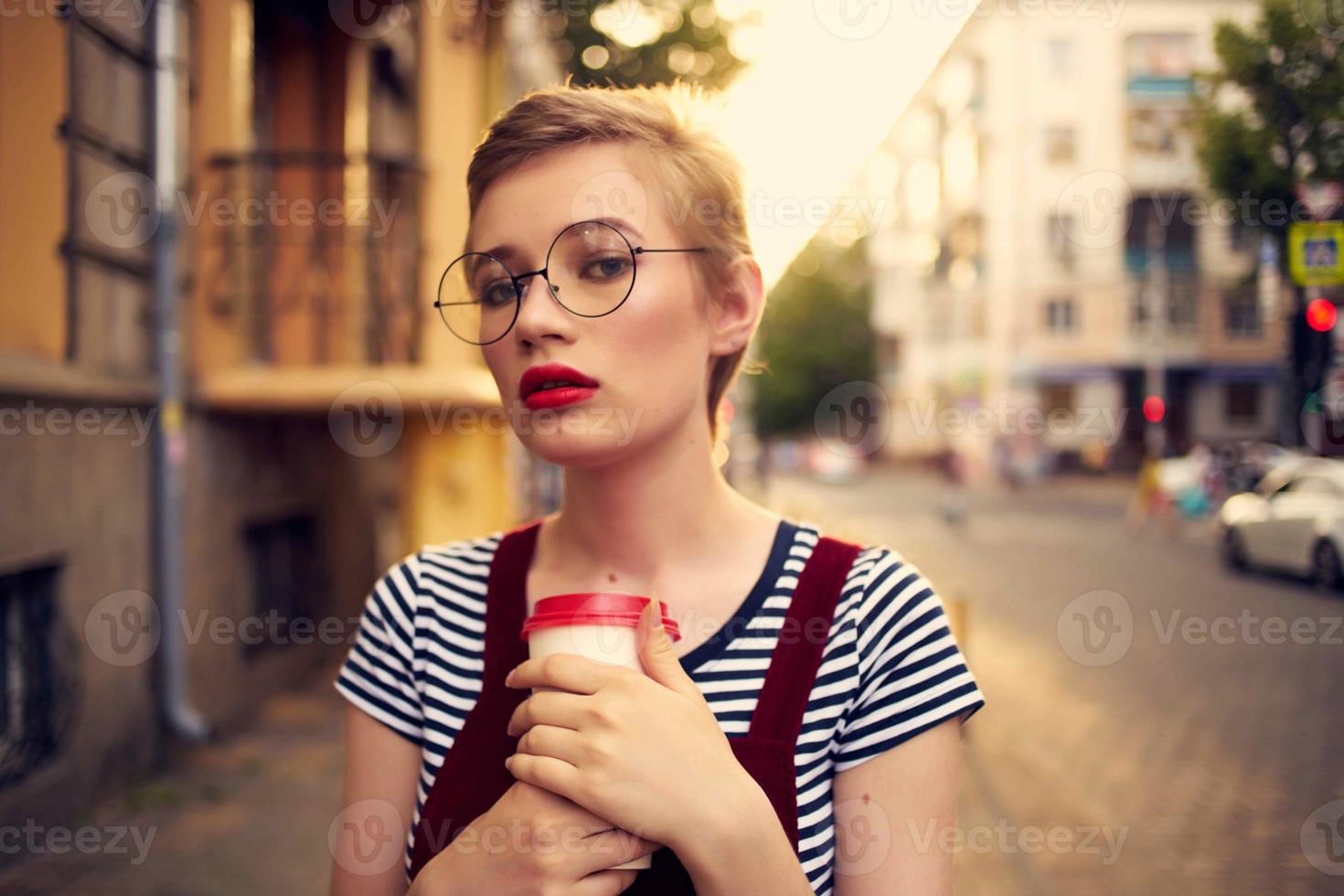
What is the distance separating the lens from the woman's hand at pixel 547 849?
1.08 m

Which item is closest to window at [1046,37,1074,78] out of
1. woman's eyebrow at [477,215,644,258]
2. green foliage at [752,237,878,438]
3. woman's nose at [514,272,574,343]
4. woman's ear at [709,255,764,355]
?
woman's ear at [709,255,764,355]

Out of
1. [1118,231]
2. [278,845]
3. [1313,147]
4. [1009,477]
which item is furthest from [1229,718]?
[1009,477]

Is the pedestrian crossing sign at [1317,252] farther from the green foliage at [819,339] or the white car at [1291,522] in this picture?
the green foliage at [819,339]

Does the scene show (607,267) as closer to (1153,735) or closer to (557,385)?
(557,385)

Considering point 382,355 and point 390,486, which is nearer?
point 382,355

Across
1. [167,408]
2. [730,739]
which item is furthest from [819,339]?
[730,739]

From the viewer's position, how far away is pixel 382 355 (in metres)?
6.60

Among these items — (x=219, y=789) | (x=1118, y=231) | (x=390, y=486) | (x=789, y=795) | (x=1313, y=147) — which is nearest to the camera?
(x=789, y=795)

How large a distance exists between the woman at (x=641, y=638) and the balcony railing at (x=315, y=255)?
5.16 m

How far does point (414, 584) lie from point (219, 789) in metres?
4.39

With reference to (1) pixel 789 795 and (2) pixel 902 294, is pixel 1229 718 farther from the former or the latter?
(2) pixel 902 294

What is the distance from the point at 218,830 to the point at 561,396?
4.31 metres

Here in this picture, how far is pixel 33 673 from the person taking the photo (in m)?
4.14

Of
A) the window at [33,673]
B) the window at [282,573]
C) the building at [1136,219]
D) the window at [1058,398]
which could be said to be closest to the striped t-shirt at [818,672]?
the building at [1136,219]
